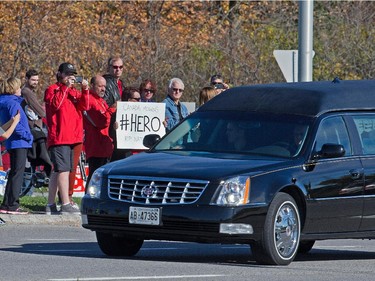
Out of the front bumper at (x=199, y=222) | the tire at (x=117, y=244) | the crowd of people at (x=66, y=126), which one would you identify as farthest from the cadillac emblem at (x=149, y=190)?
the crowd of people at (x=66, y=126)

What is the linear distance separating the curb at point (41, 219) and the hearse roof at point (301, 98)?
4.86m

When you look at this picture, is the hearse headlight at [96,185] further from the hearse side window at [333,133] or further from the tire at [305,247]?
the tire at [305,247]

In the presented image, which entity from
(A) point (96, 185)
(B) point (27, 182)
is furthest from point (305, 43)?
(A) point (96, 185)

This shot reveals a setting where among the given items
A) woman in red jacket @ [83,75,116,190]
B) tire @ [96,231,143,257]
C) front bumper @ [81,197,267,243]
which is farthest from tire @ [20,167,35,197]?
front bumper @ [81,197,267,243]

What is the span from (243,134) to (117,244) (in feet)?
5.47

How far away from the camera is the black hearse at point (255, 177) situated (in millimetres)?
12227

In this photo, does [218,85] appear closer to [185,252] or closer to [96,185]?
[185,252]

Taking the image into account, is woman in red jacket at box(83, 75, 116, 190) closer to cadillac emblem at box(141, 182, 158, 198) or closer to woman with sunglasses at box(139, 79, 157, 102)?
woman with sunglasses at box(139, 79, 157, 102)

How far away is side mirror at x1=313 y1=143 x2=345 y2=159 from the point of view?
512 inches

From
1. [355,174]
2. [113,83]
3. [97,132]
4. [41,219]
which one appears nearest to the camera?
[355,174]

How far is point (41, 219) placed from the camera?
720 inches

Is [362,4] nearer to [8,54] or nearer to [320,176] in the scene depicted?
[8,54]

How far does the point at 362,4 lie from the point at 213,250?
2830 centimetres

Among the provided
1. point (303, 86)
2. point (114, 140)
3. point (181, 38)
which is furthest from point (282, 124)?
point (181, 38)
